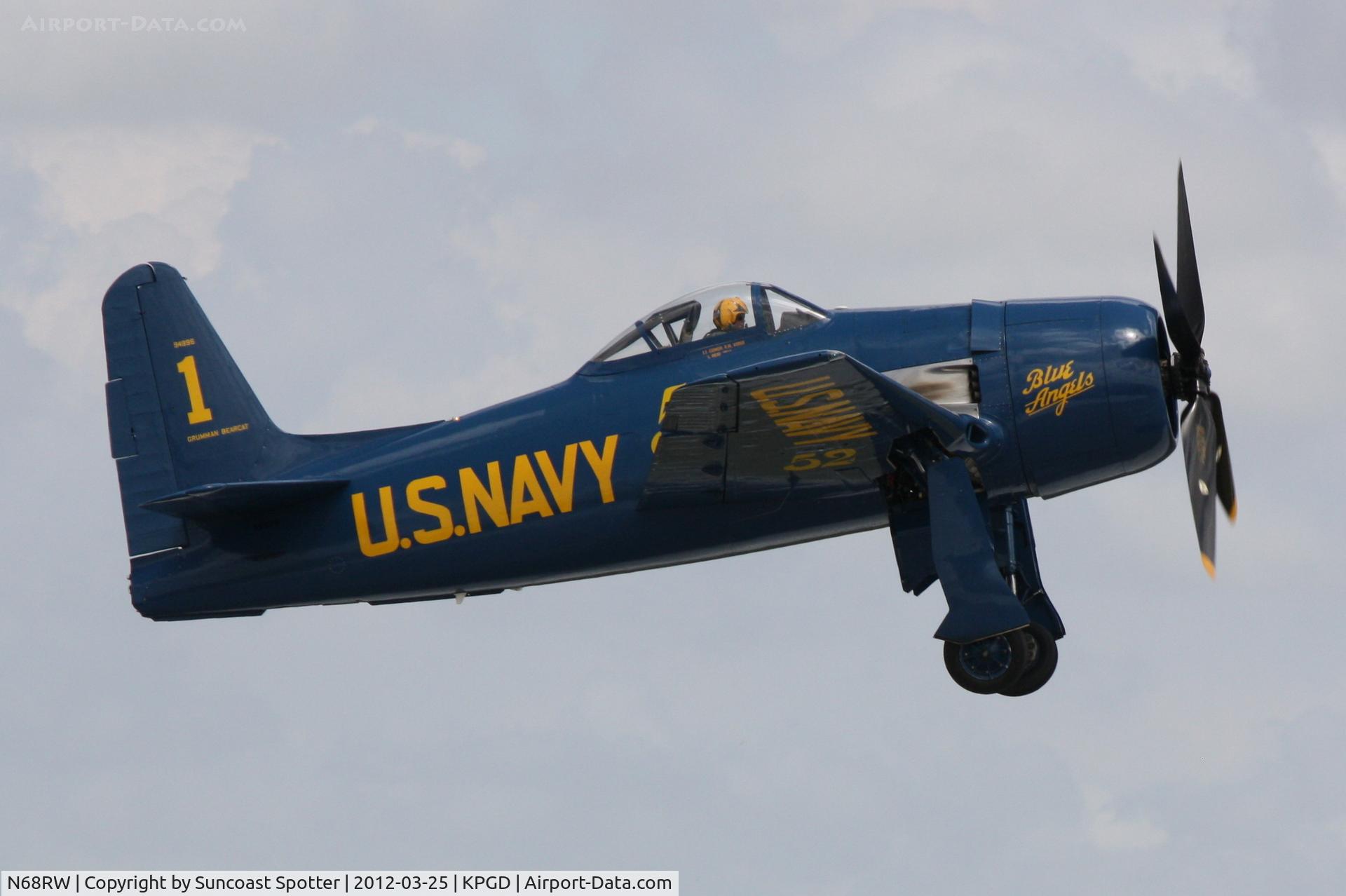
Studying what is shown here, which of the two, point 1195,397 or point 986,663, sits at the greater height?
point 1195,397

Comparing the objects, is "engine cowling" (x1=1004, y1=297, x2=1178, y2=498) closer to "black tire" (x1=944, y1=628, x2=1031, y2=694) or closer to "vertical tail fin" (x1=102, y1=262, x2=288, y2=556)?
"black tire" (x1=944, y1=628, x2=1031, y2=694)

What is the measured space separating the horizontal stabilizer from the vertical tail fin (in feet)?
2.74

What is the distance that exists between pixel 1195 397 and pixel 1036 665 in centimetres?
245

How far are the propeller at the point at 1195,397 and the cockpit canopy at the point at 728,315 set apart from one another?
8.83ft

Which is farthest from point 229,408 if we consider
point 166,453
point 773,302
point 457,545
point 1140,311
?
point 1140,311

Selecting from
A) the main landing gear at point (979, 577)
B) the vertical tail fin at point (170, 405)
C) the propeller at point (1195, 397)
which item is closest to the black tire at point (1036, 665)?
the main landing gear at point (979, 577)

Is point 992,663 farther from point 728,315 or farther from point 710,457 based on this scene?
point 728,315

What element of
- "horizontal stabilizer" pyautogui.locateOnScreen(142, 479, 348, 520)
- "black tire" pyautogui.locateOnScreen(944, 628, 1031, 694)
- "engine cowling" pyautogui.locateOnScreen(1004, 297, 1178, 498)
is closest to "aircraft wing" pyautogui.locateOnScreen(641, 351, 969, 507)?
"engine cowling" pyautogui.locateOnScreen(1004, 297, 1178, 498)

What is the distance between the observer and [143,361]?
17.0m

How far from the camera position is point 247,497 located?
15.6m

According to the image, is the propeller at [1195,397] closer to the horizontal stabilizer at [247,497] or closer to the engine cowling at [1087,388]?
the engine cowling at [1087,388]

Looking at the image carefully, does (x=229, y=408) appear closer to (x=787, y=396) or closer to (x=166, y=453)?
(x=166, y=453)

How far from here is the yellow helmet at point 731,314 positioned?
1477 cm

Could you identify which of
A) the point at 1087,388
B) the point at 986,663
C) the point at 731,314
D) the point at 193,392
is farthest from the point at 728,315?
the point at 193,392
